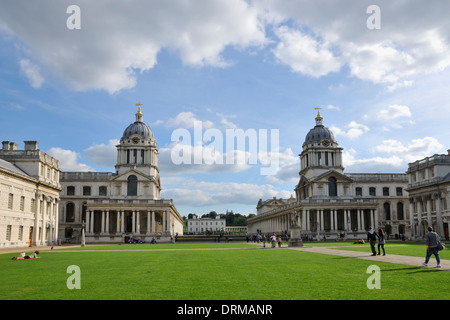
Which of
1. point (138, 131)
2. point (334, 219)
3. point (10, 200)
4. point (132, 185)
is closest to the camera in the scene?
point (10, 200)

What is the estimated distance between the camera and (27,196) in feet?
186

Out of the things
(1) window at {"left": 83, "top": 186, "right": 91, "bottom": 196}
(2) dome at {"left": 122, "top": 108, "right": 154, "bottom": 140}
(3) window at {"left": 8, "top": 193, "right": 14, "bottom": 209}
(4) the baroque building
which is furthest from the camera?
(2) dome at {"left": 122, "top": 108, "right": 154, "bottom": 140}

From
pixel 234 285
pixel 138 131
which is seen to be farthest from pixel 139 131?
pixel 234 285

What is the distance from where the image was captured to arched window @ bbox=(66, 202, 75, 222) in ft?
311

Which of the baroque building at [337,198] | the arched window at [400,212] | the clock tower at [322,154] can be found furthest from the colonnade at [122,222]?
the arched window at [400,212]

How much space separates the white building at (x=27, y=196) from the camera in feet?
168

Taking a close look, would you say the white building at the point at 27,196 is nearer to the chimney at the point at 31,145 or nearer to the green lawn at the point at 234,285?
the chimney at the point at 31,145

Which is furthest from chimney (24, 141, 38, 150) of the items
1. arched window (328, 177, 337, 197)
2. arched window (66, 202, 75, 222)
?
arched window (328, 177, 337, 197)

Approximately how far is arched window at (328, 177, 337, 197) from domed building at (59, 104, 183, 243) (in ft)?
123

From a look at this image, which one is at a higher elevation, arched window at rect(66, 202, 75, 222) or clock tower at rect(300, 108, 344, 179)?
clock tower at rect(300, 108, 344, 179)

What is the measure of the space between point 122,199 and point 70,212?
1508cm

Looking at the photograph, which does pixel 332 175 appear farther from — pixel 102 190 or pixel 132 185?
pixel 102 190

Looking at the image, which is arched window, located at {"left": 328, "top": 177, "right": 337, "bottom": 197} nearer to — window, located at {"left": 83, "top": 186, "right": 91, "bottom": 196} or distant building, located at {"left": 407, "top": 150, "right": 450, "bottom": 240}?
distant building, located at {"left": 407, "top": 150, "right": 450, "bottom": 240}
